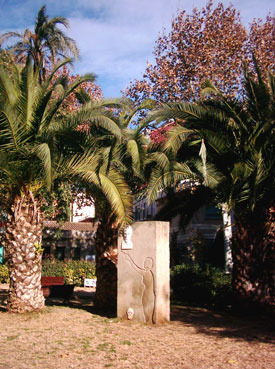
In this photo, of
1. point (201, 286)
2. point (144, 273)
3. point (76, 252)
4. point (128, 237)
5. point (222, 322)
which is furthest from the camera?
point (76, 252)

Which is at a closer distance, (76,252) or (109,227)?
(109,227)

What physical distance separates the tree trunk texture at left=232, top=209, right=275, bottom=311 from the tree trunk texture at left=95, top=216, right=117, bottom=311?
134 inches

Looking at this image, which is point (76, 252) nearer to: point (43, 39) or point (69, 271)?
point (69, 271)

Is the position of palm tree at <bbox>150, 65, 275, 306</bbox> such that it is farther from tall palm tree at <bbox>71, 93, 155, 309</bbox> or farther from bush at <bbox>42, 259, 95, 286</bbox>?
bush at <bbox>42, 259, 95, 286</bbox>

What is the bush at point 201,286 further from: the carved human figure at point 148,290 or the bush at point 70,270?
the bush at point 70,270

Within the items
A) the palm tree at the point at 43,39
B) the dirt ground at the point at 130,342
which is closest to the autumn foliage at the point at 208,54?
the palm tree at the point at 43,39

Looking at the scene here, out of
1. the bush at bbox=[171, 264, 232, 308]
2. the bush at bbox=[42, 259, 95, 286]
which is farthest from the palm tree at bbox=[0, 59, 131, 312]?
the bush at bbox=[42, 259, 95, 286]

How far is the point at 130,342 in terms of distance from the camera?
8453 millimetres

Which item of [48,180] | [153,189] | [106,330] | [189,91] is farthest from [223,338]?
[189,91]

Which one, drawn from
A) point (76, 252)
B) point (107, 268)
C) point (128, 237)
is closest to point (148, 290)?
point (128, 237)

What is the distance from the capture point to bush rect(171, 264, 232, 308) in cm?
1399

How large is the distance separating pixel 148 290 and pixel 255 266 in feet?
10.9

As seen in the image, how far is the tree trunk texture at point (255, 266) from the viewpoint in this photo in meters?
11.8

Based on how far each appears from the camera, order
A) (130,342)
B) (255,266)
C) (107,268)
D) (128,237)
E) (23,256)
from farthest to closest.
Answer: (107,268)
(255,266)
(23,256)
(128,237)
(130,342)
